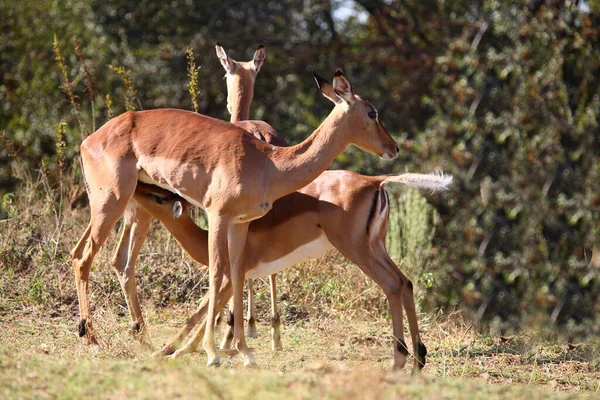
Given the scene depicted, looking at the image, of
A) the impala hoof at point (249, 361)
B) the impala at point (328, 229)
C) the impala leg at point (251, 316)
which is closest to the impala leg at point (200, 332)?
the impala at point (328, 229)

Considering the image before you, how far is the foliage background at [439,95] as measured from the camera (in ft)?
38.7

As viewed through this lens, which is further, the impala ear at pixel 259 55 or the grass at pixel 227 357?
the impala ear at pixel 259 55

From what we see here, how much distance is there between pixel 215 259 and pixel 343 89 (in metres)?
1.52

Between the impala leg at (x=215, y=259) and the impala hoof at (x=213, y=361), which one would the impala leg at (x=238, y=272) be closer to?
the impala leg at (x=215, y=259)

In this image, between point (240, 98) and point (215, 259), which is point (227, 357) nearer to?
point (215, 259)

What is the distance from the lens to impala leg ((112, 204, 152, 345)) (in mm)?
7523

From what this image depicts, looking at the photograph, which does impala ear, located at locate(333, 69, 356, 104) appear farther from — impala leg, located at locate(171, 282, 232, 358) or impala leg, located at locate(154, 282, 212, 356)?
impala leg, located at locate(154, 282, 212, 356)

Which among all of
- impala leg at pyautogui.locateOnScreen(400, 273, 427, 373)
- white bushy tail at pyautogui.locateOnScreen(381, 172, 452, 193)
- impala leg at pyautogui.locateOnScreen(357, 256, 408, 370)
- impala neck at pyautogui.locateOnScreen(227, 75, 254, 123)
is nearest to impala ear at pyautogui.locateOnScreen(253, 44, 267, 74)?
impala neck at pyautogui.locateOnScreen(227, 75, 254, 123)

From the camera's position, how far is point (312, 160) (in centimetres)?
673

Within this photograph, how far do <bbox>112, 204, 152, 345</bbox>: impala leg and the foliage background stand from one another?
139 inches

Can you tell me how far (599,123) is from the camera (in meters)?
12.0

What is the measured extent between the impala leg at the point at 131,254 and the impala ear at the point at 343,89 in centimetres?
210

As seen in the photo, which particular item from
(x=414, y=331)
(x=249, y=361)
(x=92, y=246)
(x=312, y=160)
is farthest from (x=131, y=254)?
(x=414, y=331)

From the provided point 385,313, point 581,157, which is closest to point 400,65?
point 581,157
